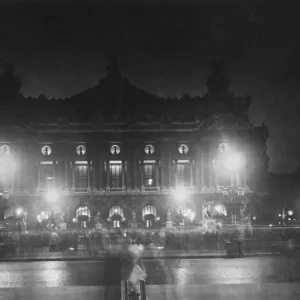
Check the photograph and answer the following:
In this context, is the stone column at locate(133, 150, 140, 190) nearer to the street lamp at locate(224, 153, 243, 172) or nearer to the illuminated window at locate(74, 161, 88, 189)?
the illuminated window at locate(74, 161, 88, 189)

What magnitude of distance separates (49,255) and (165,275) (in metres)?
13.4

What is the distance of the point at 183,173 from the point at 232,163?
21.4ft

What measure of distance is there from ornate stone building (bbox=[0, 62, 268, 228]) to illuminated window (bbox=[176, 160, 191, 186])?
132mm

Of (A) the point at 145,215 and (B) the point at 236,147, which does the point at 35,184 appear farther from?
(B) the point at 236,147

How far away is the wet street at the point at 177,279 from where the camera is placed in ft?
55.2

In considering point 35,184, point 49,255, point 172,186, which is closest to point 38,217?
point 35,184

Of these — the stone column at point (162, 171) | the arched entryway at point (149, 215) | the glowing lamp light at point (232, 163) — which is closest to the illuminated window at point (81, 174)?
the arched entryway at point (149, 215)

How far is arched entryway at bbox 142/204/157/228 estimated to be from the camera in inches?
2608

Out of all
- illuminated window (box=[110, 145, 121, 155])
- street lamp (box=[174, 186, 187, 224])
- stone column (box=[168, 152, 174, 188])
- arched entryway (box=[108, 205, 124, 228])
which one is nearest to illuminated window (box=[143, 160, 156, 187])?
stone column (box=[168, 152, 174, 188])

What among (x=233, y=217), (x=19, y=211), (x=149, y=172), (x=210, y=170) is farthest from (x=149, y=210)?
(x=19, y=211)

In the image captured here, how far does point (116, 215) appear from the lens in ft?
213

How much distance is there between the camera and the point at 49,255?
33.9m

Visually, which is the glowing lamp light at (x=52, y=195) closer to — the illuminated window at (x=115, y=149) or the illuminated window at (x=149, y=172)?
the illuminated window at (x=115, y=149)

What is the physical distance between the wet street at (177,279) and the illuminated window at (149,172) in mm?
39361
